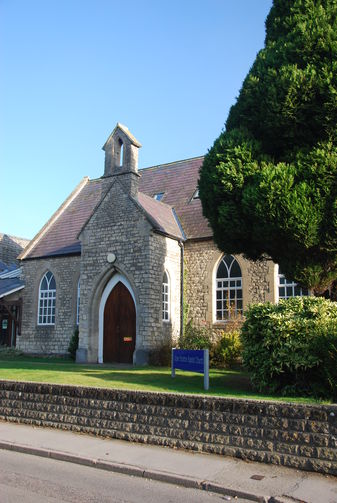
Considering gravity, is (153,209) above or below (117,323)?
above

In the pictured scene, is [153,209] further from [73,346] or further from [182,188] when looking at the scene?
[73,346]

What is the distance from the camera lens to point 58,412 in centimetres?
987

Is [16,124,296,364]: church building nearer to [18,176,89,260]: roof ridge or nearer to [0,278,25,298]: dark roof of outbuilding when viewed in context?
[0,278,25,298]: dark roof of outbuilding

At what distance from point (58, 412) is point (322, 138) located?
831cm

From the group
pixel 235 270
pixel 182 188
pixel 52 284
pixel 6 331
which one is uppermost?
pixel 182 188

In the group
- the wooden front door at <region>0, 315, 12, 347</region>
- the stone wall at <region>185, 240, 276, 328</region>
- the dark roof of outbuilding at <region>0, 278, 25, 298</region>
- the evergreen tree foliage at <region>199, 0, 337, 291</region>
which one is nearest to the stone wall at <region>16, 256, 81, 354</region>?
the dark roof of outbuilding at <region>0, 278, 25, 298</region>

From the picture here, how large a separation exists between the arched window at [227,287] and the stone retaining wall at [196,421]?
9.69 meters

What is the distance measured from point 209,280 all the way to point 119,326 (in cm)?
400

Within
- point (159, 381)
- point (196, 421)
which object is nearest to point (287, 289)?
point (159, 381)

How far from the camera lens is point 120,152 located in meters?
19.3

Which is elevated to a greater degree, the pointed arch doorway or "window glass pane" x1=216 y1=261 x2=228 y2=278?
"window glass pane" x1=216 y1=261 x2=228 y2=278

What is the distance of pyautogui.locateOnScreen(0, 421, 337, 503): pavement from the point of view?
239 inches

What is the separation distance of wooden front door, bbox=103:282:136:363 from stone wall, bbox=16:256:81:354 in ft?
10.7

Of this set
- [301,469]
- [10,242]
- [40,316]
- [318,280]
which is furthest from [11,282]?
[301,469]
